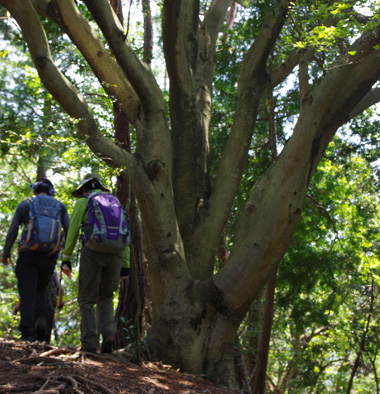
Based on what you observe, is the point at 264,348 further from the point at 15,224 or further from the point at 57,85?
the point at 57,85

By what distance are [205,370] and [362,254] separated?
7.87 metres

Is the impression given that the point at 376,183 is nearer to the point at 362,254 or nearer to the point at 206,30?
the point at 362,254

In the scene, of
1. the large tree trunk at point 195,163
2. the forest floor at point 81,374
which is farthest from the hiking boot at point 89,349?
the large tree trunk at point 195,163

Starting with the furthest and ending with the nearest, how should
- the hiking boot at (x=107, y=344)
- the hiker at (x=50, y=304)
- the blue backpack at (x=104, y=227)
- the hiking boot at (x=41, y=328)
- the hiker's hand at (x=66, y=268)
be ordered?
the hiker at (x=50, y=304)
the hiking boot at (x=41, y=328)
the hiking boot at (x=107, y=344)
the hiker's hand at (x=66, y=268)
the blue backpack at (x=104, y=227)

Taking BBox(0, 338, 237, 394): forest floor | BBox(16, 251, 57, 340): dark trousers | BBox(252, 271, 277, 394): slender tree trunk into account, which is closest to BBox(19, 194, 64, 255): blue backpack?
BBox(16, 251, 57, 340): dark trousers

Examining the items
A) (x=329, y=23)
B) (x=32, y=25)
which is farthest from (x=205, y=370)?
(x=329, y=23)

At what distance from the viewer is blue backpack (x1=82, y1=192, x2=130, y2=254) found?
4.95 meters

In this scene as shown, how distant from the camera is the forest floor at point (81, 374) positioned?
3520 millimetres

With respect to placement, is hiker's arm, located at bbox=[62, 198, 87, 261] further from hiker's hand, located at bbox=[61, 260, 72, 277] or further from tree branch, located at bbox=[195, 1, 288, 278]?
tree branch, located at bbox=[195, 1, 288, 278]

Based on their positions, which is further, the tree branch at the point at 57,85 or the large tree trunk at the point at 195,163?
the tree branch at the point at 57,85

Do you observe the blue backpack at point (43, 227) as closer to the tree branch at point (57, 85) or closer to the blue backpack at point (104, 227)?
the blue backpack at point (104, 227)

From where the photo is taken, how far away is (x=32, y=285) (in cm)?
556

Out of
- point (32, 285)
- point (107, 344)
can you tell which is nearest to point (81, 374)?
point (107, 344)

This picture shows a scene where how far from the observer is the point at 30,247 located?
550cm
